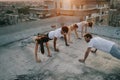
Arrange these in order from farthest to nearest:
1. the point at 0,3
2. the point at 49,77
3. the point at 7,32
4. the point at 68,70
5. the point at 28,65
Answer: the point at 0,3 < the point at 7,32 < the point at 28,65 < the point at 68,70 < the point at 49,77

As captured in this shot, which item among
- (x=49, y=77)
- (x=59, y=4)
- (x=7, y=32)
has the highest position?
(x=59, y=4)

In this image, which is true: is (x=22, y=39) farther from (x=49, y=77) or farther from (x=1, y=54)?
(x=49, y=77)

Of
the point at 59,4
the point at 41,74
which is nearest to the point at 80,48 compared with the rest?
A: the point at 41,74

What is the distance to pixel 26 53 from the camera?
5.40 metres

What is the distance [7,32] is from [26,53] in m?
1.82

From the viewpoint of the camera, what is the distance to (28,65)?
4469 millimetres

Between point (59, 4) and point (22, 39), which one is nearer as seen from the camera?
point (22, 39)

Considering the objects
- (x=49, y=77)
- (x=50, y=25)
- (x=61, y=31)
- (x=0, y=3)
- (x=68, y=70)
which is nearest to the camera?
(x=49, y=77)

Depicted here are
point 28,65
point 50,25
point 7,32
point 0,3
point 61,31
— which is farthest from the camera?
point 0,3

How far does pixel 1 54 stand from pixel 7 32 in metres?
1.60

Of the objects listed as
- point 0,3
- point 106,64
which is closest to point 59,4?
point 0,3

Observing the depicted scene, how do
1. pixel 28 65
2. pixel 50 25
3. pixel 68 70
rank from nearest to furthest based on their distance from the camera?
pixel 68 70
pixel 28 65
pixel 50 25

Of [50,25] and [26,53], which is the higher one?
[50,25]

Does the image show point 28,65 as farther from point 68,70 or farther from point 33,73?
point 68,70
